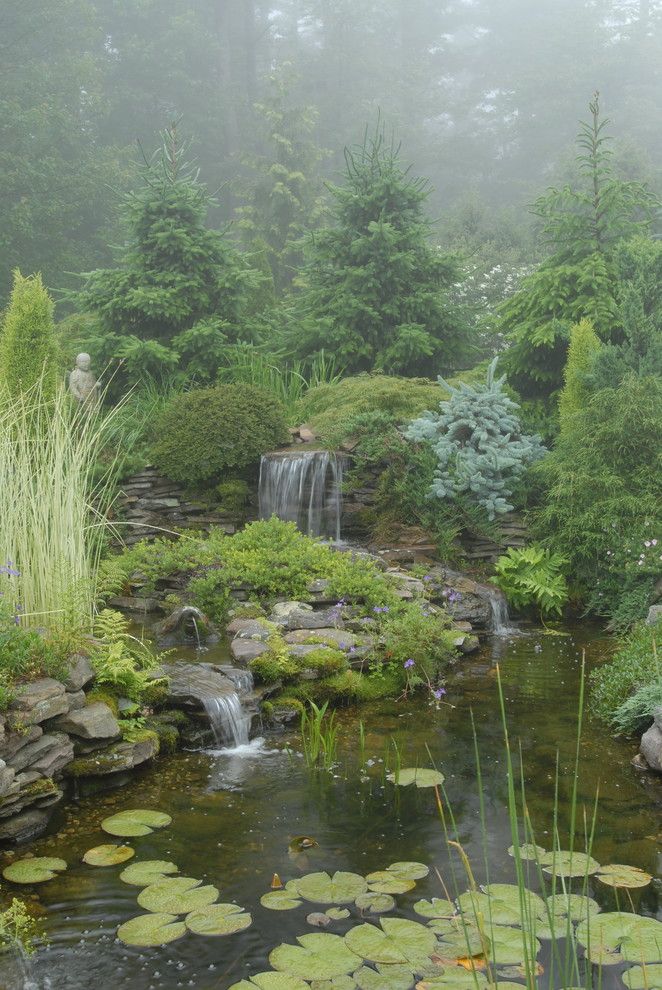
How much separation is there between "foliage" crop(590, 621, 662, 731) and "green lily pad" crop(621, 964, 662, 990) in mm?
2232

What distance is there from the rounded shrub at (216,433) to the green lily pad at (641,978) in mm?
7185

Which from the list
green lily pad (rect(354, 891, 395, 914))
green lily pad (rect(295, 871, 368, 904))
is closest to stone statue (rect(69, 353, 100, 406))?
green lily pad (rect(295, 871, 368, 904))

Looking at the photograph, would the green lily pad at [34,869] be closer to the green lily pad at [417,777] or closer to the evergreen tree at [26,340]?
the green lily pad at [417,777]

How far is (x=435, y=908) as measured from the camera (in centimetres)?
316

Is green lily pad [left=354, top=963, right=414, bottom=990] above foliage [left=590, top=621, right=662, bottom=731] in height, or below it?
below

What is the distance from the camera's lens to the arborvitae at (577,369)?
9.34 metres

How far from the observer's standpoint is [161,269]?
12.2 meters

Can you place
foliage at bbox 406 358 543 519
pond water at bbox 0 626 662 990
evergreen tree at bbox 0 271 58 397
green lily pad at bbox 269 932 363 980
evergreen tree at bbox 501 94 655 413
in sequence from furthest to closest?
1. evergreen tree at bbox 501 94 655 413
2. evergreen tree at bbox 0 271 58 397
3. foliage at bbox 406 358 543 519
4. pond water at bbox 0 626 662 990
5. green lily pad at bbox 269 932 363 980

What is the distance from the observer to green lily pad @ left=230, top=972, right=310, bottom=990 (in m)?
2.67

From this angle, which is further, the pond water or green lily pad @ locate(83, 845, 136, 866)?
green lily pad @ locate(83, 845, 136, 866)

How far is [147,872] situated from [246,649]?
253 cm

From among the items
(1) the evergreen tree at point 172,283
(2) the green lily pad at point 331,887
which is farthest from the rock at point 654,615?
(1) the evergreen tree at point 172,283

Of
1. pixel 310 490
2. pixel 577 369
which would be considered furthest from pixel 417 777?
pixel 577 369

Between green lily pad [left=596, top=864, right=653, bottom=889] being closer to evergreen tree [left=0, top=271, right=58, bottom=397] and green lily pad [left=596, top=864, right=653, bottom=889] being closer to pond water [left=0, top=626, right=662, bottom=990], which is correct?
pond water [left=0, top=626, right=662, bottom=990]
